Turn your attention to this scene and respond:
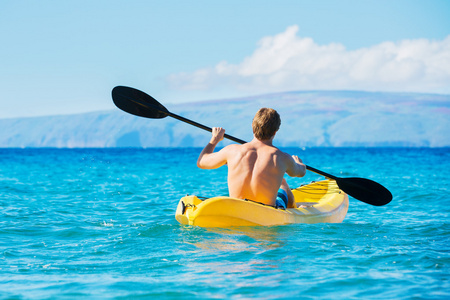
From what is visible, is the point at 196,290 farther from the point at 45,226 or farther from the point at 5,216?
the point at 5,216

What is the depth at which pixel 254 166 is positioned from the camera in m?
5.15

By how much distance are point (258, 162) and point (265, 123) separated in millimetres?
387

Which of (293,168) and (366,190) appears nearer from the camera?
(293,168)

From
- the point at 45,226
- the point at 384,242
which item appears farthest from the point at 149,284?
the point at 45,226

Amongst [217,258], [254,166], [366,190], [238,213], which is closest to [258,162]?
[254,166]

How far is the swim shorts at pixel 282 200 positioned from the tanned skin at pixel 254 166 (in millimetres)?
404

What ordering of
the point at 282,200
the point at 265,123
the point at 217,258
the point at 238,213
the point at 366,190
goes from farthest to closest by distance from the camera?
the point at 366,190 → the point at 282,200 → the point at 238,213 → the point at 265,123 → the point at 217,258

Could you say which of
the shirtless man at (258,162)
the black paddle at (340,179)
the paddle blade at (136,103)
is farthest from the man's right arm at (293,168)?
the paddle blade at (136,103)

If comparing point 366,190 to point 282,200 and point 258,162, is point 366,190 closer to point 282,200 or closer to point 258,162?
point 282,200

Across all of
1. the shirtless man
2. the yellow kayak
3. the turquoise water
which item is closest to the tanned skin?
the shirtless man

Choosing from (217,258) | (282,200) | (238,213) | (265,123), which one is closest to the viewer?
(217,258)

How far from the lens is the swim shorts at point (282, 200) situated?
5.79 meters

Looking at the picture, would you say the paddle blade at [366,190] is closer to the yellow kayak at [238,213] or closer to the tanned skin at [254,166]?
the yellow kayak at [238,213]

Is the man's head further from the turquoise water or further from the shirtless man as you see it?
the turquoise water
